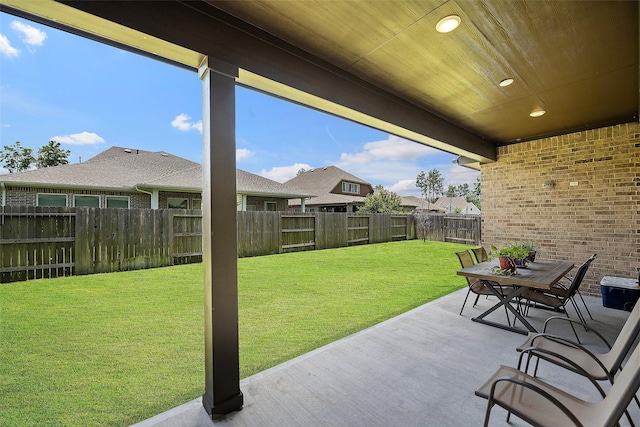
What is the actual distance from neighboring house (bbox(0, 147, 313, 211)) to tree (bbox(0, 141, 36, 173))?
2.08 metres

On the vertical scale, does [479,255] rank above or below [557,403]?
above

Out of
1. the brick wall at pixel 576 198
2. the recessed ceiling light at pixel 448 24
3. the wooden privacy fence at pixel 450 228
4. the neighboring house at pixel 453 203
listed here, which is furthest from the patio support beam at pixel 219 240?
the neighboring house at pixel 453 203

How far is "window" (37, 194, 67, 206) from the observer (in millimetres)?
9539

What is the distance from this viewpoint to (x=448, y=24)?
223cm

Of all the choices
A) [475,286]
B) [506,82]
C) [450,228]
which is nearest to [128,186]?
[475,286]

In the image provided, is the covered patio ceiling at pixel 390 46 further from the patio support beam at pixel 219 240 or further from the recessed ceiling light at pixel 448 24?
the patio support beam at pixel 219 240

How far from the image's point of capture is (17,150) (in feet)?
37.2

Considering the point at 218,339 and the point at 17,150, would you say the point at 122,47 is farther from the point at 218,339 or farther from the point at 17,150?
the point at 17,150

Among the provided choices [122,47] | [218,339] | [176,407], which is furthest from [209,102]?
[176,407]

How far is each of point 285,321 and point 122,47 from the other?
3408 millimetres

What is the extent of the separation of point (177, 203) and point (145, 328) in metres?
9.12

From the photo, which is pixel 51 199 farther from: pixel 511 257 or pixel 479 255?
pixel 511 257

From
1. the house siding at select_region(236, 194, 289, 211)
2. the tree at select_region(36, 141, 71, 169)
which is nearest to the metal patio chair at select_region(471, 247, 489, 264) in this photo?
the house siding at select_region(236, 194, 289, 211)

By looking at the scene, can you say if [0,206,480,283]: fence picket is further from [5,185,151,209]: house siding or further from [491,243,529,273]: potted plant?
[491,243,529,273]: potted plant
